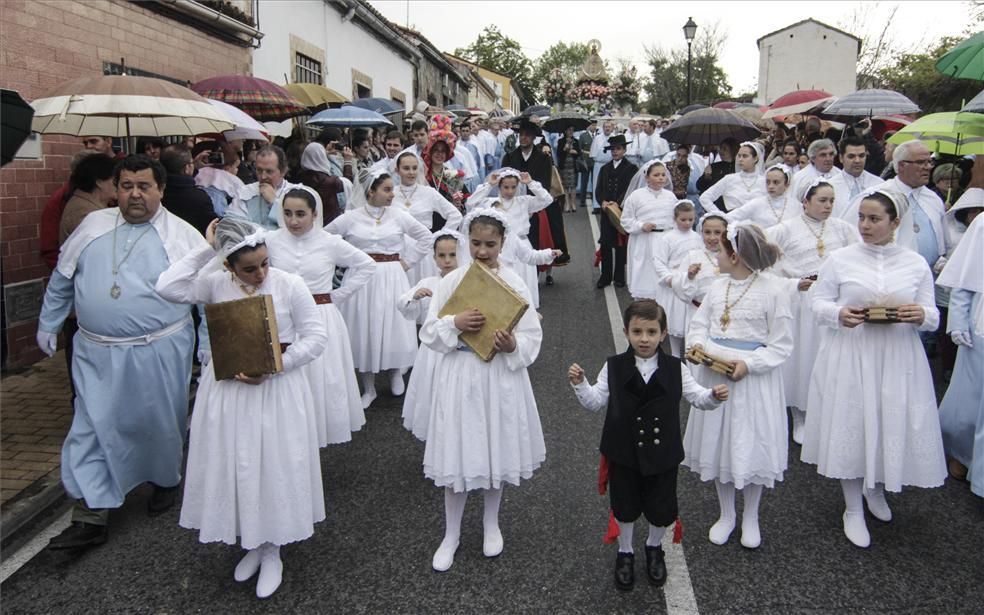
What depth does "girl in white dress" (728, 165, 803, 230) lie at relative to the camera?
6883mm

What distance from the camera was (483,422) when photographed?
389 centimetres

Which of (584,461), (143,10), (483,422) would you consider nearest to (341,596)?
(483,422)

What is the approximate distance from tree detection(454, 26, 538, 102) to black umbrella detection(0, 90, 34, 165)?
74272mm

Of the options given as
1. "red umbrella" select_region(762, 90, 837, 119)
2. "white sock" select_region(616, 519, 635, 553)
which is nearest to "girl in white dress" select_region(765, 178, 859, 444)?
"white sock" select_region(616, 519, 635, 553)

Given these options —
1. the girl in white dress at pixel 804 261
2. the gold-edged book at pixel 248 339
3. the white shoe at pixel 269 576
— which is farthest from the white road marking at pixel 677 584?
the gold-edged book at pixel 248 339

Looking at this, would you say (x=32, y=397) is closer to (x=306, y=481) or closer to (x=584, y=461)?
(x=306, y=481)

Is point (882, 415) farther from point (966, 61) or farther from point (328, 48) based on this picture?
point (328, 48)

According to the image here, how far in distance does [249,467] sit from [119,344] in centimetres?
140

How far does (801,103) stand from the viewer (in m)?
12.6

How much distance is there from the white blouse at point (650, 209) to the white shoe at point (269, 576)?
5944 millimetres

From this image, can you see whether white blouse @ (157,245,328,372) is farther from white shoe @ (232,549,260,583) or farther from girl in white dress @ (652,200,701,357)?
girl in white dress @ (652,200,701,357)

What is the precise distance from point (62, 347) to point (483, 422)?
20.8ft

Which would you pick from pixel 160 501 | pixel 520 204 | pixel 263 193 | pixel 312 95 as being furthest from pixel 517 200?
pixel 160 501

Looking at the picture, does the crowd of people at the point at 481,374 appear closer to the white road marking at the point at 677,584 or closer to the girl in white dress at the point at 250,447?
the girl in white dress at the point at 250,447
